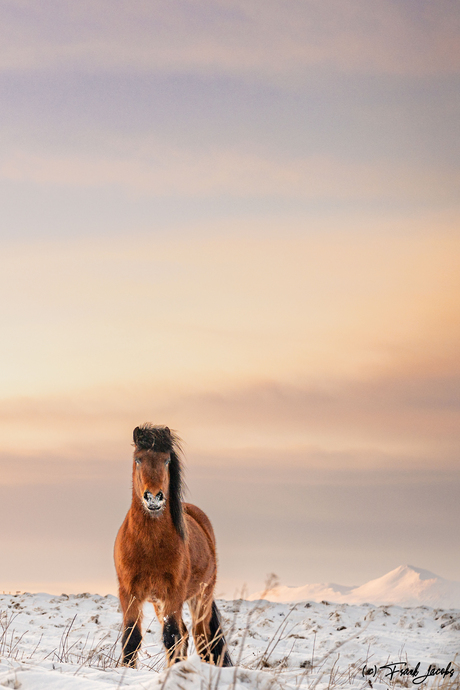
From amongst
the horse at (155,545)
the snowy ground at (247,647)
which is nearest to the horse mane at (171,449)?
the horse at (155,545)

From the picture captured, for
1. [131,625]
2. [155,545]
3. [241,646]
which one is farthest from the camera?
[155,545]

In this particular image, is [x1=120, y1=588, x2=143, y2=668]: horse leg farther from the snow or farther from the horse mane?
the horse mane

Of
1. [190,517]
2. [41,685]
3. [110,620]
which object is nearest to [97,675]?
[41,685]

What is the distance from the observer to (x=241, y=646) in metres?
3.18

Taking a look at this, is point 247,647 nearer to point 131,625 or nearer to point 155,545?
point 131,625

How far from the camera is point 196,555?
772 centimetres

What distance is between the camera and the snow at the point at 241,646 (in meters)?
3.75

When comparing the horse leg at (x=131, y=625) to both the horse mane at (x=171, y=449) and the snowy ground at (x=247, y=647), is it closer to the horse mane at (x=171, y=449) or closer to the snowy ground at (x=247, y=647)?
the snowy ground at (x=247, y=647)

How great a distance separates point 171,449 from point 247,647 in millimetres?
4564

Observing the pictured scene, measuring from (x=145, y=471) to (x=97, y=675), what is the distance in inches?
101

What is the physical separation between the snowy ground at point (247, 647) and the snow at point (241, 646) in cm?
1

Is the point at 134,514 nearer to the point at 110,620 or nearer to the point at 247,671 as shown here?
the point at 247,671

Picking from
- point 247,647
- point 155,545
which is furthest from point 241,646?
point 247,647

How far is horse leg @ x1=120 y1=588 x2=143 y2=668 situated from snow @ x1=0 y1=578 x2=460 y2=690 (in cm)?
17
